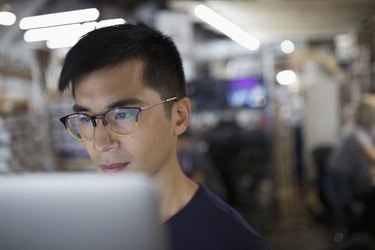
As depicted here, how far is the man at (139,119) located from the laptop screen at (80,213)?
31cm

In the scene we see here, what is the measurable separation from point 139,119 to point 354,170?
2823 mm

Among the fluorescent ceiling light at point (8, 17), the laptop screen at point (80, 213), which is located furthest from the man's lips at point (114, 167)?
the fluorescent ceiling light at point (8, 17)

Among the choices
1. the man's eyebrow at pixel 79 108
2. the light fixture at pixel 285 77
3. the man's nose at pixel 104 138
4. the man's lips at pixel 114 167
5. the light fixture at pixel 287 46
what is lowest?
the man's lips at pixel 114 167

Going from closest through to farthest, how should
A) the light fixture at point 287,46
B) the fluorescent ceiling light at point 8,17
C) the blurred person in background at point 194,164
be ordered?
the fluorescent ceiling light at point 8,17
the blurred person in background at point 194,164
the light fixture at point 287,46

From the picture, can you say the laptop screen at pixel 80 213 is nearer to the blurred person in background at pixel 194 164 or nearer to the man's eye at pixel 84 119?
the man's eye at pixel 84 119

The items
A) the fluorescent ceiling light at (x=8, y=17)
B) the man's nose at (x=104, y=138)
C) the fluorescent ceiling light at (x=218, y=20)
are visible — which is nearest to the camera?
the man's nose at (x=104, y=138)

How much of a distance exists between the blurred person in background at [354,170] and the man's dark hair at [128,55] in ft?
7.86

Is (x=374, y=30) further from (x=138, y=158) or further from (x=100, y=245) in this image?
(x=100, y=245)

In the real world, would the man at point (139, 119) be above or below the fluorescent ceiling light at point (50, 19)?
below

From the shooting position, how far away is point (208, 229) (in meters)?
0.74

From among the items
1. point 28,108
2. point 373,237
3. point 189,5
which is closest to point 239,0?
point 189,5

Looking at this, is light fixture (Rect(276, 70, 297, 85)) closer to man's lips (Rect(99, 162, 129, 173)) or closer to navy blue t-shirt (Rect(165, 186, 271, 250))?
navy blue t-shirt (Rect(165, 186, 271, 250))

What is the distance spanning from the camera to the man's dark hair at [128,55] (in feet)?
2.44

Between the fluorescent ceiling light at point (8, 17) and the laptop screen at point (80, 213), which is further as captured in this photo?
the fluorescent ceiling light at point (8, 17)
